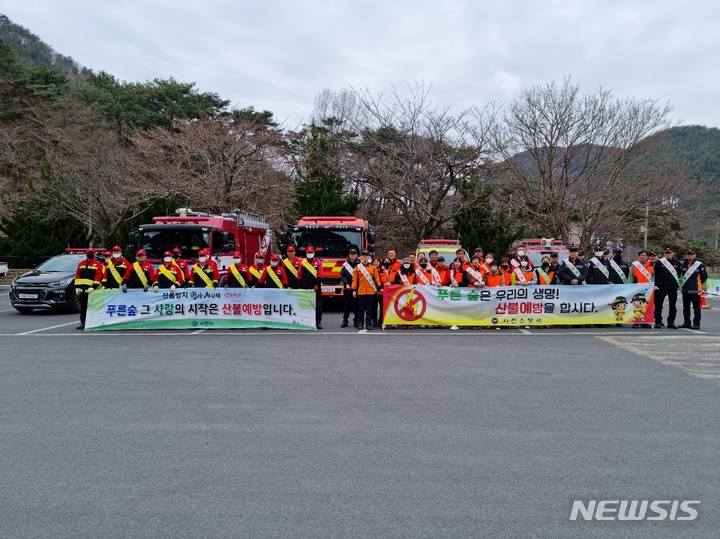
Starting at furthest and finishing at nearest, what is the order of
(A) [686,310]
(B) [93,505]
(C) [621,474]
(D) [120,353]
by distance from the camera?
(A) [686,310] < (D) [120,353] < (C) [621,474] < (B) [93,505]

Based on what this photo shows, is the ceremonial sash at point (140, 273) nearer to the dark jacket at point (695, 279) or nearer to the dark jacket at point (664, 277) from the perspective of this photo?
the dark jacket at point (664, 277)

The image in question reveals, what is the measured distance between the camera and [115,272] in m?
14.4

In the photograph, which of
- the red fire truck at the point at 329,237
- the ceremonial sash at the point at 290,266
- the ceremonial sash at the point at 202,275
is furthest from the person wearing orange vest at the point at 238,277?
the red fire truck at the point at 329,237

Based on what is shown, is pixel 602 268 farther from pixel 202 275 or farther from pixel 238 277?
pixel 202 275

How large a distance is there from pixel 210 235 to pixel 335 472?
534 inches

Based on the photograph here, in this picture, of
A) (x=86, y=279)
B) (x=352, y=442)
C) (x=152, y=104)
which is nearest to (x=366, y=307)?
(x=86, y=279)

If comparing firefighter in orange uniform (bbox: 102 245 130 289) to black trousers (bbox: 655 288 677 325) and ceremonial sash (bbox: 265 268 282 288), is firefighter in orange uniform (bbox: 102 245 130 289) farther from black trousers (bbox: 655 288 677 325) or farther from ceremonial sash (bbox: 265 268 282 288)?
black trousers (bbox: 655 288 677 325)

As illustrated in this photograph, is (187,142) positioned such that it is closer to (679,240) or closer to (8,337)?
(8,337)

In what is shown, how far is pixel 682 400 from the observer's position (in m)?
7.36

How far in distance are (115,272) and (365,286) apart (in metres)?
5.75

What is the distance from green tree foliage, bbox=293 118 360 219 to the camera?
30.2 m

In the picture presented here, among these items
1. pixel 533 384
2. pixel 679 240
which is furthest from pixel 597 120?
pixel 533 384

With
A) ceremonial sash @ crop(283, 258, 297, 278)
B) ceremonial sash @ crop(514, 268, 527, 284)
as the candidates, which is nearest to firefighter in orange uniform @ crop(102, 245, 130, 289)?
ceremonial sash @ crop(283, 258, 297, 278)

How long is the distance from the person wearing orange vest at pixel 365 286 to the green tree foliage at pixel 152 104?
33.7m
